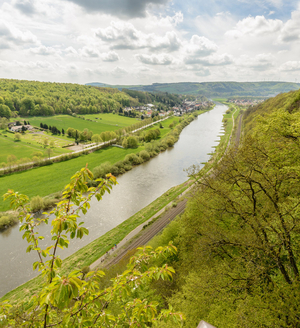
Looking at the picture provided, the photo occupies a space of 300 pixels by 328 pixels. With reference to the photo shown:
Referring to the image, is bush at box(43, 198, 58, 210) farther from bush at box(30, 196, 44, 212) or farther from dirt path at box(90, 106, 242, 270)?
dirt path at box(90, 106, 242, 270)

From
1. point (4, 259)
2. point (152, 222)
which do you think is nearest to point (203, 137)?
point (152, 222)

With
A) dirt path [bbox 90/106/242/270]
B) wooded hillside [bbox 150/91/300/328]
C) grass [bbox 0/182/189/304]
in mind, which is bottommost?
grass [bbox 0/182/189/304]

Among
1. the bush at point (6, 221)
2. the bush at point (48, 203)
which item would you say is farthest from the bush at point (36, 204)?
the bush at point (6, 221)

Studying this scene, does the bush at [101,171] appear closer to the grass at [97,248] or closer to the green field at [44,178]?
the green field at [44,178]

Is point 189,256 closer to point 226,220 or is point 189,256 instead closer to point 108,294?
point 226,220

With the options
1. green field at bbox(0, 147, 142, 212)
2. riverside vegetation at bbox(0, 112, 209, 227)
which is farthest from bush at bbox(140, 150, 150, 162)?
green field at bbox(0, 147, 142, 212)
